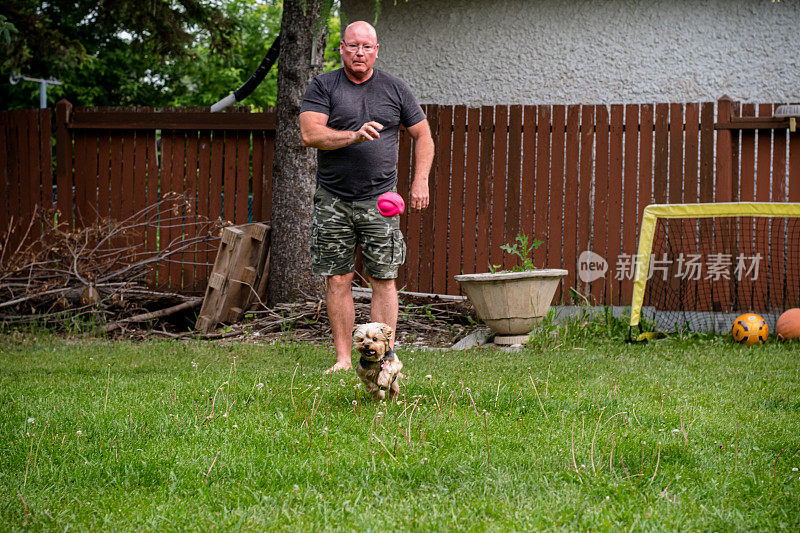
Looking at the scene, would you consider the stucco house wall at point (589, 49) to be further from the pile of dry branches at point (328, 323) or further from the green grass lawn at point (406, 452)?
the green grass lawn at point (406, 452)

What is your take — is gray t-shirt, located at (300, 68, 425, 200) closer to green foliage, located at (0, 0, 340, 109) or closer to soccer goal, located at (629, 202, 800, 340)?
green foliage, located at (0, 0, 340, 109)

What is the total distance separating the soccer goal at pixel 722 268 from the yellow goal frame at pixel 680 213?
17.8 inches

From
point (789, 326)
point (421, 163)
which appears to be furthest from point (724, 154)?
point (421, 163)

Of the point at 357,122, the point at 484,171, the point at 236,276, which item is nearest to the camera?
the point at 357,122

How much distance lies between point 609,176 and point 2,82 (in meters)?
21.1

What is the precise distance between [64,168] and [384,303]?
5.10 metres

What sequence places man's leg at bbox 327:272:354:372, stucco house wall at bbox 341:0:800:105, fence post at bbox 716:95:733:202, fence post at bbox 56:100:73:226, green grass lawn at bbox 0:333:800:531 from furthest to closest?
stucco house wall at bbox 341:0:800:105 < fence post at bbox 56:100:73:226 < fence post at bbox 716:95:733:202 < man's leg at bbox 327:272:354:372 < green grass lawn at bbox 0:333:800:531

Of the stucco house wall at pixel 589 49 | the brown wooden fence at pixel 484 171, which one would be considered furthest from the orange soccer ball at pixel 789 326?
the stucco house wall at pixel 589 49

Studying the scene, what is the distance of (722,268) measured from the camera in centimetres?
682

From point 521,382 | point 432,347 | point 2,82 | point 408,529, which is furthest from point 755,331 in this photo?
point 2,82

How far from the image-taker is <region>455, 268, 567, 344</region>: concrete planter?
5605 millimetres

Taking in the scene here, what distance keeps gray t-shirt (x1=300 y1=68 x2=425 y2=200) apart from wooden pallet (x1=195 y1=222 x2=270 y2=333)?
239 cm

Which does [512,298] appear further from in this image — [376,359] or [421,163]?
[376,359]

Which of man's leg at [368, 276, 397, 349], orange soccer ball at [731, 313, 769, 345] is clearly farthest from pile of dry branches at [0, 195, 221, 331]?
orange soccer ball at [731, 313, 769, 345]
